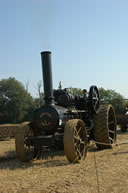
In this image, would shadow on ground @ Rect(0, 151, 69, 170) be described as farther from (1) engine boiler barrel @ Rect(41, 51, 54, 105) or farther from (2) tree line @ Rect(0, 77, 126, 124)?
(2) tree line @ Rect(0, 77, 126, 124)

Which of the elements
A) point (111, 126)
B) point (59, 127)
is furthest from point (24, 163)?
point (111, 126)

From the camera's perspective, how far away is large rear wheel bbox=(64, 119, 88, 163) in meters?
5.87

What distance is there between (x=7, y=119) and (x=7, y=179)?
33.7m

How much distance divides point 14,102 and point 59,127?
109 ft

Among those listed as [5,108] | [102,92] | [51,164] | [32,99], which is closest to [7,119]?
[5,108]

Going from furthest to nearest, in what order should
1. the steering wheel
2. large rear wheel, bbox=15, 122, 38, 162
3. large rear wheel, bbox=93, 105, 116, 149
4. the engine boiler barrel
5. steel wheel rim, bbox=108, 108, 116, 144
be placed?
steel wheel rim, bbox=108, 108, 116, 144
the steering wheel
large rear wheel, bbox=93, 105, 116, 149
the engine boiler barrel
large rear wheel, bbox=15, 122, 38, 162

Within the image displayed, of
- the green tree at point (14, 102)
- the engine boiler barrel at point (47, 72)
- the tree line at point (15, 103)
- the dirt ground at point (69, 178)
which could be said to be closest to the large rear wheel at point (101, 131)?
the dirt ground at point (69, 178)

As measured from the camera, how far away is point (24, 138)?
655cm

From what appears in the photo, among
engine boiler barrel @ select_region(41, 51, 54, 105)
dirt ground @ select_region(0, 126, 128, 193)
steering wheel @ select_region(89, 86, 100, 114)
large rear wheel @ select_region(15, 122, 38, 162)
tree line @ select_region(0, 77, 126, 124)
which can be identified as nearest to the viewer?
dirt ground @ select_region(0, 126, 128, 193)

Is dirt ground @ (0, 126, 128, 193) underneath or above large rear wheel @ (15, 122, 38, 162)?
underneath

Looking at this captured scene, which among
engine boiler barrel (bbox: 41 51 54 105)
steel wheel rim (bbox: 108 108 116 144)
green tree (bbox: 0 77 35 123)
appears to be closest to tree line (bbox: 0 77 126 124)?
green tree (bbox: 0 77 35 123)

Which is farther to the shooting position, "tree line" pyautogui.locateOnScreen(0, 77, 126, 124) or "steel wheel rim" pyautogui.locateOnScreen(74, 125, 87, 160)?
"tree line" pyautogui.locateOnScreen(0, 77, 126, 124)

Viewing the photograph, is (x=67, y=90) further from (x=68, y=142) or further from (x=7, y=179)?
(x=7, y=179)

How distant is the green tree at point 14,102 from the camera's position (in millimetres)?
37763
